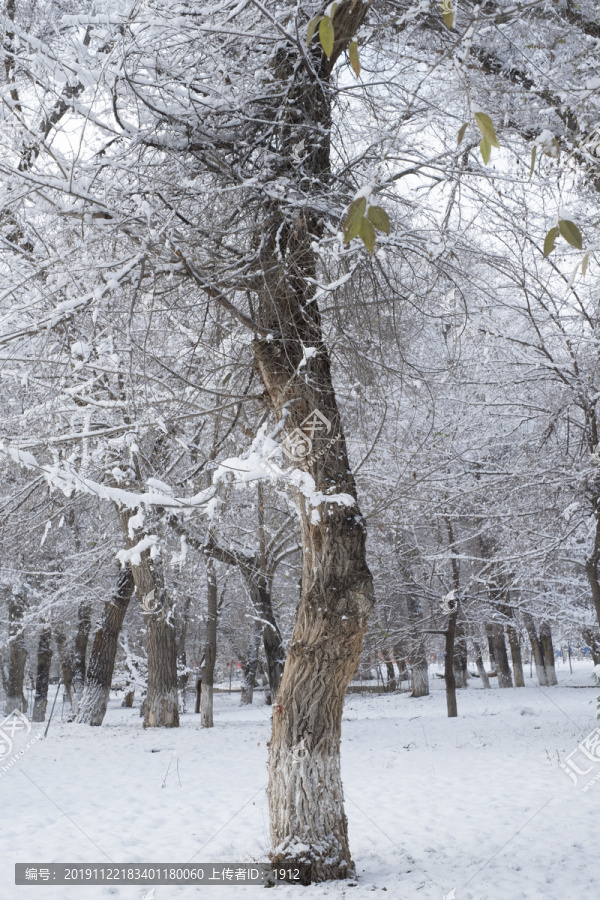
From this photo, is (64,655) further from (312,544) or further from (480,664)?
(312,544)

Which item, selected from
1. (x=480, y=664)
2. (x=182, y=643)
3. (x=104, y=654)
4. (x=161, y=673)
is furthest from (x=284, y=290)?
(x=480, y=664)

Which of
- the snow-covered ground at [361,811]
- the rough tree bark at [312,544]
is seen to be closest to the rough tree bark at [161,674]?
the snow-covered ground at [361,811]

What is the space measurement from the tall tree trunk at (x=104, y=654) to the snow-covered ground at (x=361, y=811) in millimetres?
2037

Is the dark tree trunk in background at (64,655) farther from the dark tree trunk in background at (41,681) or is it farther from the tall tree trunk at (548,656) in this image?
the tall tree trunk at (548,656)

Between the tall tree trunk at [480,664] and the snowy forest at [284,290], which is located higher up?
the snowy forest at [284,290]

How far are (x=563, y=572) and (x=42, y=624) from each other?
13682mm

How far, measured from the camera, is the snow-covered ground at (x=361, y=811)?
448 cm

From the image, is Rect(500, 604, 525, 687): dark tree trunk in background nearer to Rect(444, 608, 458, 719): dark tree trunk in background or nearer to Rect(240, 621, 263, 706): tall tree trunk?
Rect(444, 608, 458, 719): dark tree trunk in background

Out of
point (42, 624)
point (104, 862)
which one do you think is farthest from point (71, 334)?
point (42, 624)

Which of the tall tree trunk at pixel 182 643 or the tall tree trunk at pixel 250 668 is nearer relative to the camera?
the tall tree trunk at pixel 182 643

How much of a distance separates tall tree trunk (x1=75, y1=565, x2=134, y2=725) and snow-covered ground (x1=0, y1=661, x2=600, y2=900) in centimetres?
204

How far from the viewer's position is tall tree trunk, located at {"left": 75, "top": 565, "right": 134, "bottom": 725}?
14.5m

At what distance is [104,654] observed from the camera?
14539mm

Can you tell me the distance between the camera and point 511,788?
25.0ft
